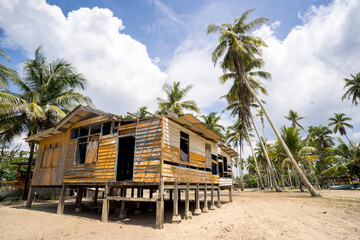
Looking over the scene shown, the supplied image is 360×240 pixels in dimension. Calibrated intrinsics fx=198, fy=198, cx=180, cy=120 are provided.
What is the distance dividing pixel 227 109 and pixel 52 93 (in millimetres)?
22726

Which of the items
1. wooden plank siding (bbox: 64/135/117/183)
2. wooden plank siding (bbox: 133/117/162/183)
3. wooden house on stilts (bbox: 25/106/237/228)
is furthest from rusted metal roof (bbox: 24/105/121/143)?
wooden plank siding (bbox: 133/117/162/183)

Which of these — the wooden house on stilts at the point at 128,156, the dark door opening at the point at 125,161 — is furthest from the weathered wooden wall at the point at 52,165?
→ the dark door opening at the point at 125,161

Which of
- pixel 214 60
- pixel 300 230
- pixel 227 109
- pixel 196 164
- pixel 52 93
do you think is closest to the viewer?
pixel 300 230

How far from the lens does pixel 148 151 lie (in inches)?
360

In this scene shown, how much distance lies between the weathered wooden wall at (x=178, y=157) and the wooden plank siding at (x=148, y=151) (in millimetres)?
320

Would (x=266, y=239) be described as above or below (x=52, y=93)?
below

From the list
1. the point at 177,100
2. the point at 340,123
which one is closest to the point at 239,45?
the point at 177,100

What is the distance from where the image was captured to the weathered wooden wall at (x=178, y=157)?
9097 millimetres

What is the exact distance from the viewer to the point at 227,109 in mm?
30562

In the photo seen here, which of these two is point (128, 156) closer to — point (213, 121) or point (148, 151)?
point (148, 151)

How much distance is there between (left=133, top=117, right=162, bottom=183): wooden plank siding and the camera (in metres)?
8.69

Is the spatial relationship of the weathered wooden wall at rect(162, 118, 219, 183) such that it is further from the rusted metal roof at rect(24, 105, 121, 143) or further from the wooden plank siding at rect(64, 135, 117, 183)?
the rusted metal roof at rect(24, 105, 121, 143)

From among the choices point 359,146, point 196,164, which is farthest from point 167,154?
point 359,146

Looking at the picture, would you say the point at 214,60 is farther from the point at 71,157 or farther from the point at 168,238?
the point at 168,238
